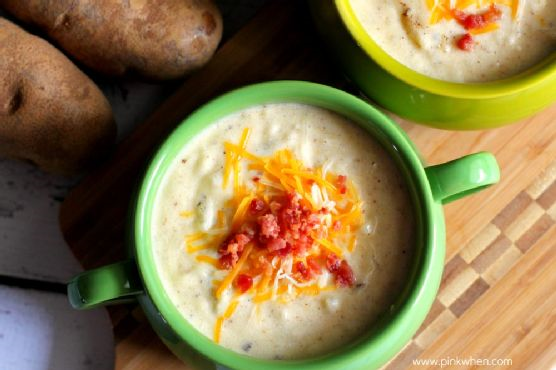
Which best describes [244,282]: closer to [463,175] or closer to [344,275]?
[344,275]

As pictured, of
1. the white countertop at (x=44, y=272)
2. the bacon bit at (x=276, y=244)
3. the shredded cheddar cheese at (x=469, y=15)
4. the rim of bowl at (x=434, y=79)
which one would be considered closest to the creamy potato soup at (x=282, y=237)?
the bacon bit at (x=276, y=244)

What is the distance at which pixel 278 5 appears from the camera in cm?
150

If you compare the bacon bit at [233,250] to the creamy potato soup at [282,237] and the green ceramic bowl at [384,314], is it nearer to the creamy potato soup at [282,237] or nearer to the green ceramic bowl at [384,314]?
the creamy potato soup at [282,237]

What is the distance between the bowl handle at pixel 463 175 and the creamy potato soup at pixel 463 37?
183mm

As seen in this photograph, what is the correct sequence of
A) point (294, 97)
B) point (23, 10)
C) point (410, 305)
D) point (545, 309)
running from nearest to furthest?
point (410, 305)
point (294, 97)
point (545, 309)
point (23, 10)

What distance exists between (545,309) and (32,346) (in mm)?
978

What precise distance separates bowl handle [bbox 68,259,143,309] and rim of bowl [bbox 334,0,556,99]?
50 centimetres

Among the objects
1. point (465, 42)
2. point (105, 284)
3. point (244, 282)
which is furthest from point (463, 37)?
point (105, 284)

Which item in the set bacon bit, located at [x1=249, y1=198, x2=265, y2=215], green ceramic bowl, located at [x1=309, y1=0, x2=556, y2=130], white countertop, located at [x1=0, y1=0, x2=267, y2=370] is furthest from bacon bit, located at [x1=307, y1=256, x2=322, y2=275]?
white countertop, located at [x1=0, y1=0, x2=267, y2=370]

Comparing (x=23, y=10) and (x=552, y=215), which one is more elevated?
(x=23, y=10)

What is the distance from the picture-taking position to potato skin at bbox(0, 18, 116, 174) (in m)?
1.46

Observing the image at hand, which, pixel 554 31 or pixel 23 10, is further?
pixel 23 10

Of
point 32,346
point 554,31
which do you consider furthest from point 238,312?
point 554,31

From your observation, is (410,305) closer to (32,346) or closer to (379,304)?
(379,304)
